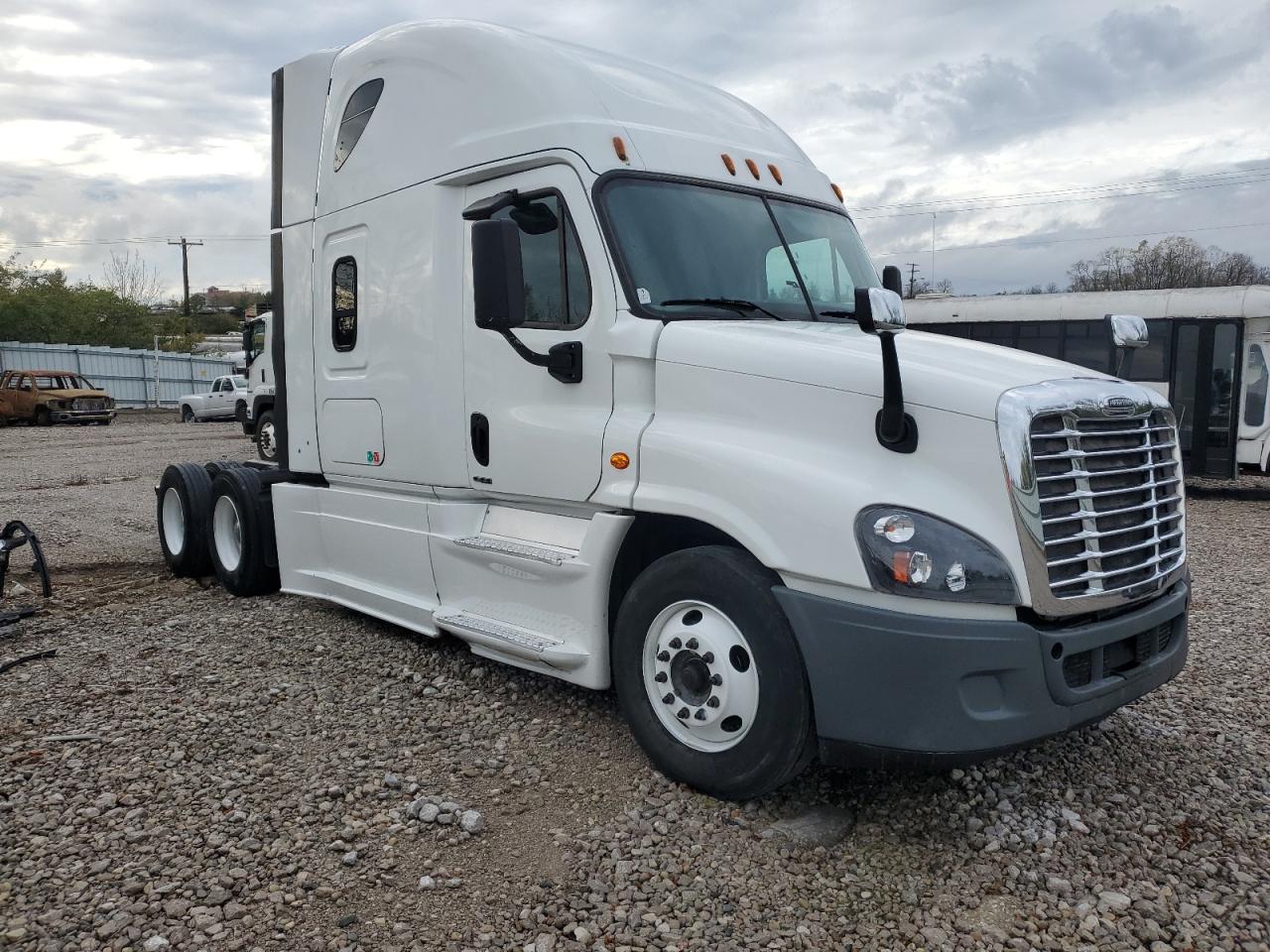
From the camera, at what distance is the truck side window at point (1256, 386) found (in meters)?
15.0

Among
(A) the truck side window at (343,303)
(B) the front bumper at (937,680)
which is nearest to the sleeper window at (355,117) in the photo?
(A) the truck side window at (343,303)

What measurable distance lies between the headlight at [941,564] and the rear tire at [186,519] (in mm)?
5974

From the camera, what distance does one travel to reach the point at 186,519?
7766 mm

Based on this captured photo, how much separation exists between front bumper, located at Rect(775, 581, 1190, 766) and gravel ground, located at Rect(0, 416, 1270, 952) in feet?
1.59

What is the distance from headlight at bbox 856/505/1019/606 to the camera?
11.0 feet

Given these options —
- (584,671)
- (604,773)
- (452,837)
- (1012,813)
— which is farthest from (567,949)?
(1012,813)

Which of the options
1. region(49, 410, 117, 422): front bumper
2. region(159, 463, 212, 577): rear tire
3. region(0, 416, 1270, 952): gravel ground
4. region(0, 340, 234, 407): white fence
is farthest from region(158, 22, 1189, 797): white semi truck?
region(0, 340, 234, 407): white fence

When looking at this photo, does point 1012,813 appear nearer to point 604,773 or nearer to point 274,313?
point 604,773

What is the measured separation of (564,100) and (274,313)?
3105 mm

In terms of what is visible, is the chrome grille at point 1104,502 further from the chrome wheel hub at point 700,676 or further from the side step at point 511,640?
the side step at point 511,640

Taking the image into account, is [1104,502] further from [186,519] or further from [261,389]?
[261,389]

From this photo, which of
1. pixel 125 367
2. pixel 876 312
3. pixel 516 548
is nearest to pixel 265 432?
pixel 516 548

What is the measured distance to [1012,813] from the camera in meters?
3.88

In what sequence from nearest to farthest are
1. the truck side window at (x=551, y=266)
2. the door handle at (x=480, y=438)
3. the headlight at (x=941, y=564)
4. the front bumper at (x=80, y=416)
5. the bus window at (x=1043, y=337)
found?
the headlight at (x=941, y=564)
the truck side window at (x=551, y=266)
the door handle at (x=480, y=438)
the bus window at (x=1043, y=337)
the front bumper at (x=80, y=416)
